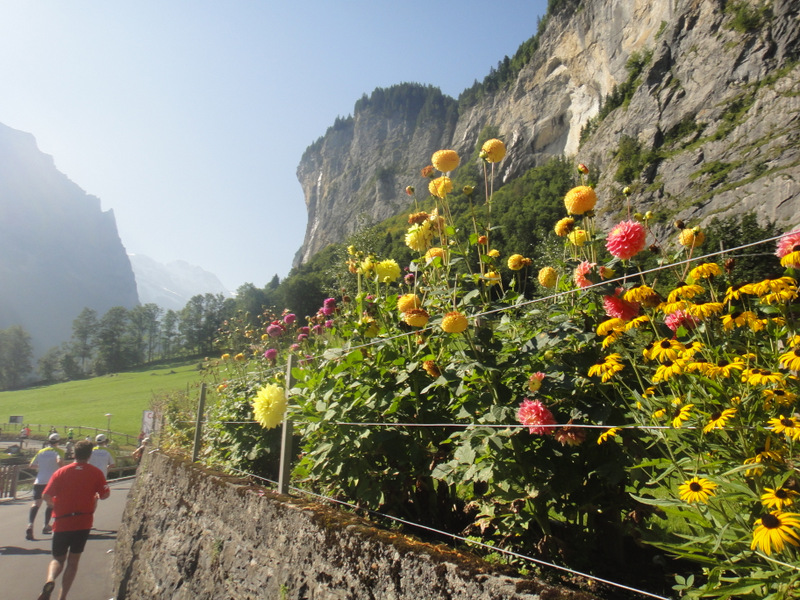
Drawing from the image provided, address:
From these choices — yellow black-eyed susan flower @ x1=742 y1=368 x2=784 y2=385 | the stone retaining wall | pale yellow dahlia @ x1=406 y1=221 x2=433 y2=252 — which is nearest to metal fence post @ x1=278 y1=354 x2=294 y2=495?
the stone retaining wall

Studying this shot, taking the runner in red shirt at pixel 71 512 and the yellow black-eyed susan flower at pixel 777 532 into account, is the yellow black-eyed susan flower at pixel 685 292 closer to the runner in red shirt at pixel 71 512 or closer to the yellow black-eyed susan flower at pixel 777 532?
the yellow black-eyed susan flower at pixel 777 532

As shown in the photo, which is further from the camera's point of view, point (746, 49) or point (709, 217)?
point (746, 49)

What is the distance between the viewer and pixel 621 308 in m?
1.62

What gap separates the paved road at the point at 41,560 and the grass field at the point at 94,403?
12.2m

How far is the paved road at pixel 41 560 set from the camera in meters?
5.67

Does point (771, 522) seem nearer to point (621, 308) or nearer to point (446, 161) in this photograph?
point (621, 308)

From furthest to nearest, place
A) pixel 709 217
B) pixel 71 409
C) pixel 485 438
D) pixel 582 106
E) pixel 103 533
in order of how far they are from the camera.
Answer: pixel 582 106 < pixel 709 217 < pixel 71 409 < pixel 103 533 < pixel 485 438

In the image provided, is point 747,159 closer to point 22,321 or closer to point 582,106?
point 582,106

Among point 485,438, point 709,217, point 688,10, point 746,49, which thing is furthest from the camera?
point 688,10

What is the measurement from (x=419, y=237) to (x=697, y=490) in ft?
5.38

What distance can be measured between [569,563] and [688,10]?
65.0m

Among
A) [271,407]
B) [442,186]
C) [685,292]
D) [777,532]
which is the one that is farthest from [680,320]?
[271,407]

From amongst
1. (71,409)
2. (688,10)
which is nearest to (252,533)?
(71,409)

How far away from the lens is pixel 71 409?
1324 inches
